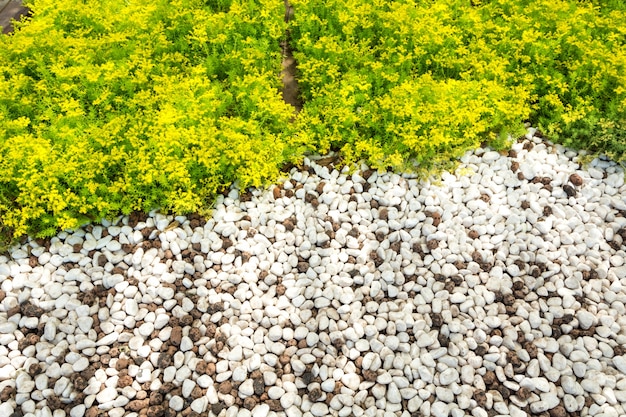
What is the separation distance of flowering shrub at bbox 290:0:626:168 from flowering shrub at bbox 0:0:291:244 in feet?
1.49

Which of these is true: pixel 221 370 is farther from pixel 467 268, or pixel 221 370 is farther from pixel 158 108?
pixel 158 108

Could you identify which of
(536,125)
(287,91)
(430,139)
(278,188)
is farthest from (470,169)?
(287,91)

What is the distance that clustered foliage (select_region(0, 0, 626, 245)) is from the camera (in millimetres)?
3920

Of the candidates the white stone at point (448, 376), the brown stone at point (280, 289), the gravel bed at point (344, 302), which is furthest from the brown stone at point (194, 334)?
the white stone at point (448, 376)

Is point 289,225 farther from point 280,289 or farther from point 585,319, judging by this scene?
point 585,319

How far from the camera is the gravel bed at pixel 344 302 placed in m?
3.10

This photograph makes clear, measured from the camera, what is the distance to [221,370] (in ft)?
10.5

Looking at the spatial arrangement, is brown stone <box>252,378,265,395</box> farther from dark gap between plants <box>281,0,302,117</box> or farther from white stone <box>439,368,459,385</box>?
dark gap between plants <box>281,0,302,117</box>

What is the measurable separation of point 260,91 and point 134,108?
1040 millimetres

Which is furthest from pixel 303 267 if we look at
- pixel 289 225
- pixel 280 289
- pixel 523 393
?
pixel 523 393

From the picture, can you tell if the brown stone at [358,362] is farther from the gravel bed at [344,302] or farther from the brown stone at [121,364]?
the brown stone at [121,364]

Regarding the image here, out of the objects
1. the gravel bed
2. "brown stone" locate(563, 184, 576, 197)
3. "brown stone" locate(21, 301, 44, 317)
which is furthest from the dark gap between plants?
"brown stone" locate(21, 301, 44, 317)

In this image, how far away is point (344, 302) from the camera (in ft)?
11.4

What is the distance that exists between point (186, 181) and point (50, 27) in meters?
2.42
